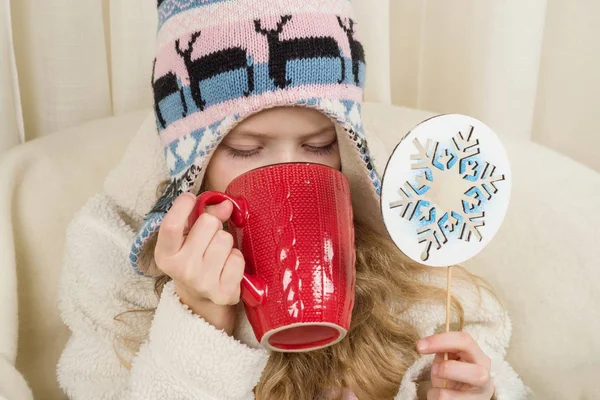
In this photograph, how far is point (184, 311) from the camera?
2.23ft

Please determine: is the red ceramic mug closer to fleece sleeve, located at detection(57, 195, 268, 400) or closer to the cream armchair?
fleece sleeve, located at detection(57, 195, 268, 400)

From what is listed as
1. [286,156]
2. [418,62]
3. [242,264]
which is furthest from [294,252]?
[418,62]

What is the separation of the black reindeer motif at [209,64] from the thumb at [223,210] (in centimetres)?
15

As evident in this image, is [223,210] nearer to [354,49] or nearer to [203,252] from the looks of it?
[203,252]

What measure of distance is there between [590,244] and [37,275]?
2.51 feet

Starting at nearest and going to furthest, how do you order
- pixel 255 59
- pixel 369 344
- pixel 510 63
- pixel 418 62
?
pixel 255 59
pixel 369 344
pixel 510 63
pixel 418 62

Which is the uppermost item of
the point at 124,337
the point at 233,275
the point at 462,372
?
the point at 233,275

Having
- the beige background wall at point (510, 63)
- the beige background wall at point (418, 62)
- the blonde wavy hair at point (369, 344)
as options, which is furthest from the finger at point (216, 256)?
the beige background wall at point (510, 63)

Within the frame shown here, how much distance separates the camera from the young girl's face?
69 centimetres

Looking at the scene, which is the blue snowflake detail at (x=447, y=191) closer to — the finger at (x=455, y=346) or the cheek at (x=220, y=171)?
the finger at (x=455, y=346)

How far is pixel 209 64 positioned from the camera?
0.69m

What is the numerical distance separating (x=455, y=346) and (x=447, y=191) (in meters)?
0.16

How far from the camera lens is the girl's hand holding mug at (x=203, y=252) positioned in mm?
577

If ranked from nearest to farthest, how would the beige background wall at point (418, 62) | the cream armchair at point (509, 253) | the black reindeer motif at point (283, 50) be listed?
the black reindeer motif at point (283, 50) < the cream armchair at point (509, 253) < the beige background wall at point (418, 62)
